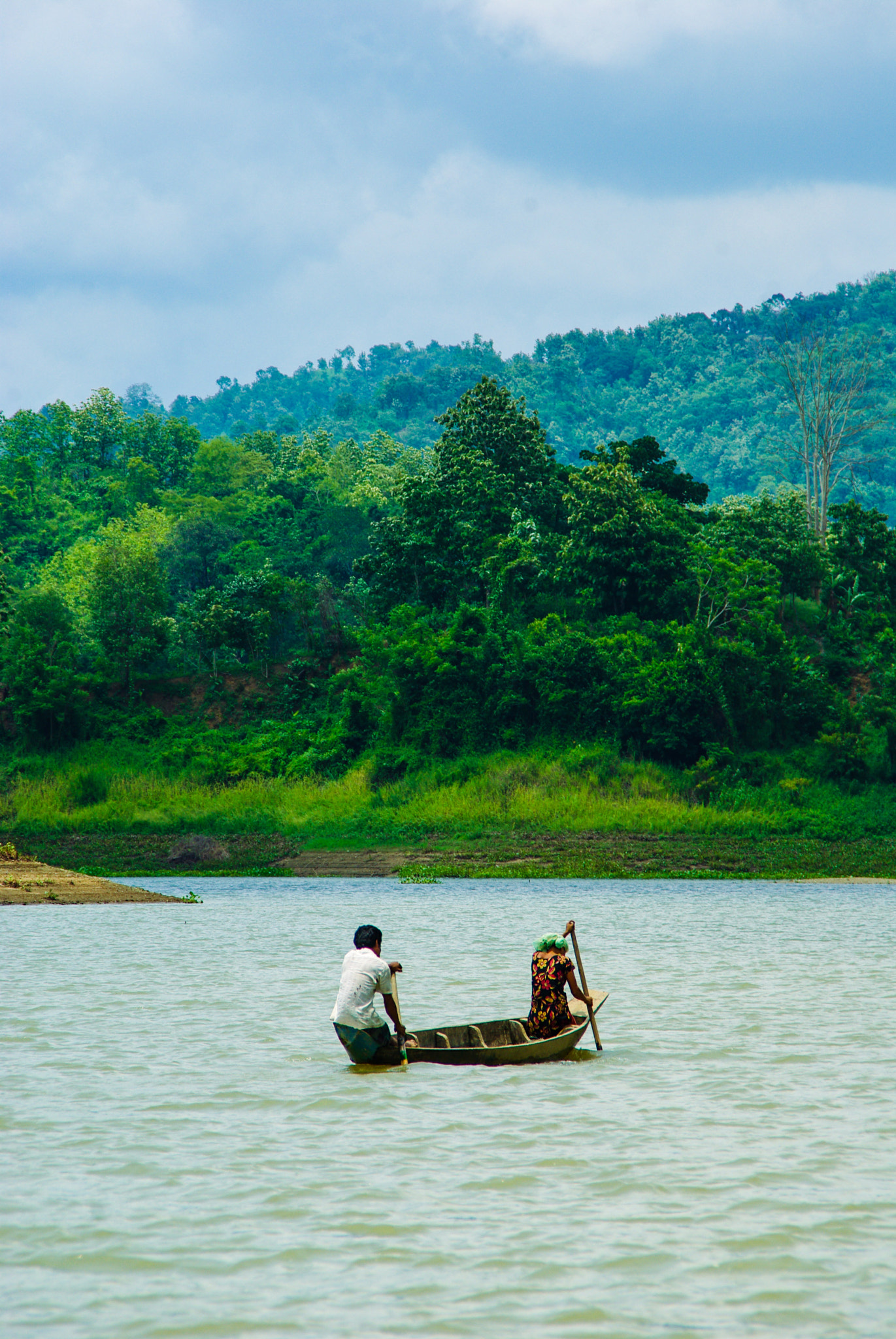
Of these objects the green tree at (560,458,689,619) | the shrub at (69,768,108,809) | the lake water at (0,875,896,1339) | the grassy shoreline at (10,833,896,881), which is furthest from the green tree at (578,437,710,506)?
the lake water at (0,875,896,1339)

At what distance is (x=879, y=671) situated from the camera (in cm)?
4912

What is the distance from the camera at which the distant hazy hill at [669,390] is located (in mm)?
118000

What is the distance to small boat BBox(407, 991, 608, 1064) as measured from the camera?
13.6m

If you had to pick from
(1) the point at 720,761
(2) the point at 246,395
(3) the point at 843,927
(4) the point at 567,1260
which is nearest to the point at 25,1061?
(4) the point at 567,1260

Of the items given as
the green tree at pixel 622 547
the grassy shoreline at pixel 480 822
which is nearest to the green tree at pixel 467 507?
the green tree at pixel 622 547

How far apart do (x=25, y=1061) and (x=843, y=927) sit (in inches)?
712

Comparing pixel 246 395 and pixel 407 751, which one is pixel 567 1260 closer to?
pixel 407 751

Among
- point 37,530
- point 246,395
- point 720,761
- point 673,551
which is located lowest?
point 720,761

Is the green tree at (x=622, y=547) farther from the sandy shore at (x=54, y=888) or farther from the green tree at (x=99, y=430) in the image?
the green tree at (x=99, y=430)

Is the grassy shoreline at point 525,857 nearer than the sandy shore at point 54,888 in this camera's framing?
No

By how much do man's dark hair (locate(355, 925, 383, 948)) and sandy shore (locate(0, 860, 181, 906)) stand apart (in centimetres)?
1889

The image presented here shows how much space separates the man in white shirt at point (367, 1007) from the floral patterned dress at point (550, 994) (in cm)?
151

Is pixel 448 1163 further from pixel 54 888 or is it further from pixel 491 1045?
pixel 54 888

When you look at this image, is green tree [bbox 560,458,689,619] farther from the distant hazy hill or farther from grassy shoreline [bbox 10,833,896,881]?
the distant hazy hill
